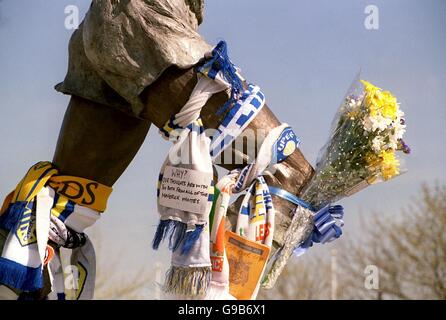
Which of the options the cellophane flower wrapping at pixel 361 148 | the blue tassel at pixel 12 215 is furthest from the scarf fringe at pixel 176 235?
the blue tassel at pixel 12 215

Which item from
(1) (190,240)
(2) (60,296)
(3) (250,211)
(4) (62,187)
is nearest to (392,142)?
(3) (250,211)

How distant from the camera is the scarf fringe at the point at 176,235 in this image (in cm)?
267

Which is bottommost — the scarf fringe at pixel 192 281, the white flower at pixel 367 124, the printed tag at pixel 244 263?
the scarf fringe at pixel 192 281

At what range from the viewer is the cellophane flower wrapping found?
109 inches

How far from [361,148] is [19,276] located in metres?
1.24

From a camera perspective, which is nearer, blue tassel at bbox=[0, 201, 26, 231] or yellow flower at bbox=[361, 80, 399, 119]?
yellow flower at bbox=[361, 80, 399, 119]

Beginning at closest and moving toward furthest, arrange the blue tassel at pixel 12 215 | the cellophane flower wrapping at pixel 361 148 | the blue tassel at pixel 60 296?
the cellophane flower wrapping at pixel 361 148
the blue tassel at pixel 12 215
the blue tassel at pixel 60 296

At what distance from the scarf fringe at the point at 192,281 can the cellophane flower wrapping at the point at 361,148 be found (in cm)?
46

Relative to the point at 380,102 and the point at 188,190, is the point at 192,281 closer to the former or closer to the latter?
the point at 188,190

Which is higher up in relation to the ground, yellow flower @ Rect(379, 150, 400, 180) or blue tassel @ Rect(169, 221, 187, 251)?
yellow flower @ Rect(379, 150, 400, 180)

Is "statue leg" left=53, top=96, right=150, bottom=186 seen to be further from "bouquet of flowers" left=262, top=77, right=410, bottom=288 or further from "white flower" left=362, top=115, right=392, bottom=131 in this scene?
"white flower" left=362, top=115, right=392, bottom=131

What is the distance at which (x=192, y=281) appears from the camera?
2658 mm

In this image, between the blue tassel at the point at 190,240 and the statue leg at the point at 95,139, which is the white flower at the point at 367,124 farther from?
the statue leg at the point at 95,139

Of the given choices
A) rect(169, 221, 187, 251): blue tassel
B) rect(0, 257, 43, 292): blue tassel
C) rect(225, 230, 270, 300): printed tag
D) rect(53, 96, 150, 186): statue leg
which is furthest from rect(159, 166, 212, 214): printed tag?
rect(0, 257, 43, 292): blue tassel
